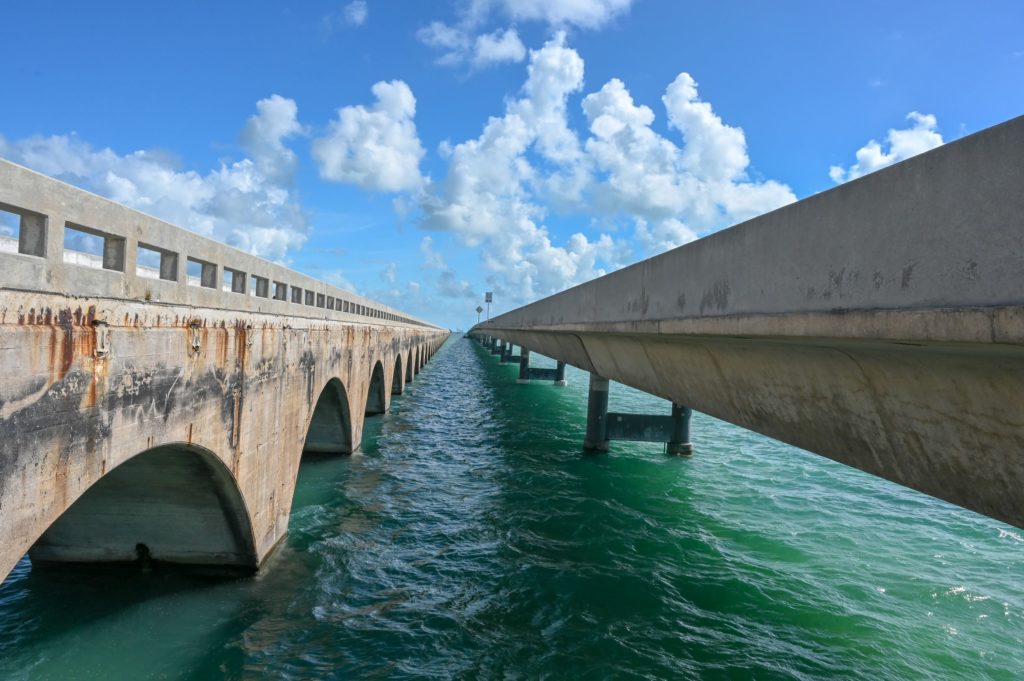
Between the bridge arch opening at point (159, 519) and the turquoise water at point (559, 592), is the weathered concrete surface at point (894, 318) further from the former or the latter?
the bridge arch opening at point (159, 519)

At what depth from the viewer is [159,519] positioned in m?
7.99

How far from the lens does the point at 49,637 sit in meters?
7.05

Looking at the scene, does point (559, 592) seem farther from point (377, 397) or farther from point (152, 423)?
point (377, 397)

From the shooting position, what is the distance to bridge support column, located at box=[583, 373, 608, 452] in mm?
19375

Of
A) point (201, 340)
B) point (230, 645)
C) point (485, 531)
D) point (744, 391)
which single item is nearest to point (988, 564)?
point (744, 391)

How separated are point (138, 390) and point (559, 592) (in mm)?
6769

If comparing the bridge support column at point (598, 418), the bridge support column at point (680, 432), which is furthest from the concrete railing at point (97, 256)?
the bridge support column at point (680, 432)

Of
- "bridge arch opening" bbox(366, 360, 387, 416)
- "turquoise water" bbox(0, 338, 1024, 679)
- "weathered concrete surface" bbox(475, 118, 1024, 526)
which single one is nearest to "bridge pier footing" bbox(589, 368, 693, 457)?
"turquoise water" bbox(0, 338, 1024, 679)

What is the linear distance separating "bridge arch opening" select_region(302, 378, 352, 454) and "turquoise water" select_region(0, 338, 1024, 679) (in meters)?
0.90

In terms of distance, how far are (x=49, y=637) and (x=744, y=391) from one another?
8.80m

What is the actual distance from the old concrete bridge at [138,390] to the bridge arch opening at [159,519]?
0.07ft

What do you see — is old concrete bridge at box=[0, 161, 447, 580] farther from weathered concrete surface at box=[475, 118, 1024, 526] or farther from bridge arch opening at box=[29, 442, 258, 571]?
weathered concrete surface at box=[475, 118, 1024, 526]

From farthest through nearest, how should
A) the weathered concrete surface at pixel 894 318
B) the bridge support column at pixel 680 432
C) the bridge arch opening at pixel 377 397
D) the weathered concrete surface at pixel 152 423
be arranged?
Result: the bridge arch opening at pixel 377 397, the bridge support column at pixel 680 432, the weathered concrete surface at pixel 152 423, the weathered concrete surface at pixel 894 318

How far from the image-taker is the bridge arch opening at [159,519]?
23.6ft
